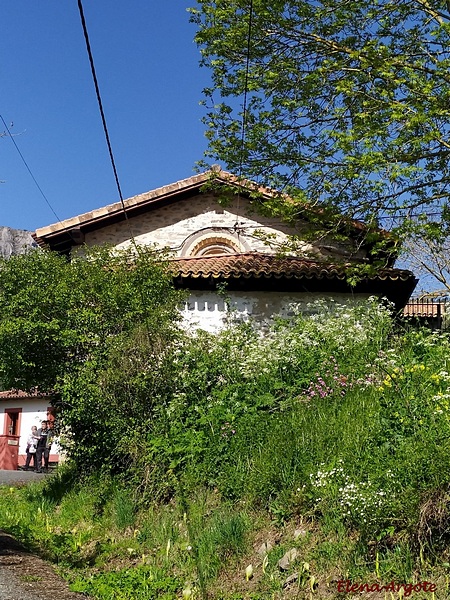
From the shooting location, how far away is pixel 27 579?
599cm

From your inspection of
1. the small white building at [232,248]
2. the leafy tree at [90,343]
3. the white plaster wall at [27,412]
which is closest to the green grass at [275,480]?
the leafy tree at [90,343]

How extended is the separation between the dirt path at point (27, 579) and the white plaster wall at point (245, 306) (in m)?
7.16

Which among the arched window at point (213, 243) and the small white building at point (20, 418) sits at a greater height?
the arched window at point (213, 243)

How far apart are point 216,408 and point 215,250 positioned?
889 cm

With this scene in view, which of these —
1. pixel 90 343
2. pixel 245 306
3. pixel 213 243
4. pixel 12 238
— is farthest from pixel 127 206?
pixel 12 238

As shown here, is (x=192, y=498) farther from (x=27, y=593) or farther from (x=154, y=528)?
(x=27, y=593)

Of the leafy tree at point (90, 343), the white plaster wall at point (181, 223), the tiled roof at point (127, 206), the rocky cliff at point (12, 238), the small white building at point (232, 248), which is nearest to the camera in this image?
the leafy tree at point (90, 343)

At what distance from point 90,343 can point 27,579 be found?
4.71m

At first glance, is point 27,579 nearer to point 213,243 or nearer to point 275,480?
point 275,480

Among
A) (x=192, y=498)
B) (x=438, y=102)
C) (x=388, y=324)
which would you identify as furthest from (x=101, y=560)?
(x=438, y=102)

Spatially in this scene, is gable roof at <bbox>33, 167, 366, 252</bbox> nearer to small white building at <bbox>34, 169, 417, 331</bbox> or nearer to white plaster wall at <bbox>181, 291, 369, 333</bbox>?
small white building at <bbox>34, 169, 417, 331</bbox>

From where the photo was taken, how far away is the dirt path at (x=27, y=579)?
5.51 m

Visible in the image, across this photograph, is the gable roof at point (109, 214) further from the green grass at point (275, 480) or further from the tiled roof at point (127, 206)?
the green grass at point (275, 480)

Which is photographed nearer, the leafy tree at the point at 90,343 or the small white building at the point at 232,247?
the leafy tree at the point at 90,343
